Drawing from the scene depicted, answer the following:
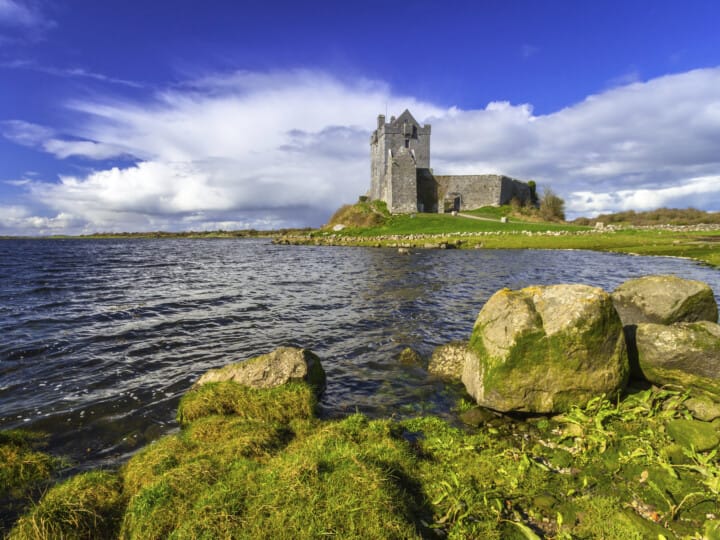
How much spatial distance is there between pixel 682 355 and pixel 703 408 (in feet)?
5.43

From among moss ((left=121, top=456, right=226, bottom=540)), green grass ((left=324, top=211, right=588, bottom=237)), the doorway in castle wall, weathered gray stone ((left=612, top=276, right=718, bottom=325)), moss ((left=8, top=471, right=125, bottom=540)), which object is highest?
the doorway in castle wall

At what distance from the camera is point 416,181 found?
78562 millimetres

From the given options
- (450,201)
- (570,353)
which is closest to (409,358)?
(570,353)

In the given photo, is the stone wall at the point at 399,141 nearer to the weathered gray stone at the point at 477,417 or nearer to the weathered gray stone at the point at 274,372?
the weathered gray stone at the point at 274,372

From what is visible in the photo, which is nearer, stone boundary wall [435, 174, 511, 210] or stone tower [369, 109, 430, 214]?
stone tower [369, 109, 430, 214]

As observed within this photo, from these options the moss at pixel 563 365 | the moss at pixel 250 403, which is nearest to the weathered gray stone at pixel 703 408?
the moss at pixel 563 365

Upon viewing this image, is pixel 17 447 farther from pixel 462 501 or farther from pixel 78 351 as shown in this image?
pixel 462 501

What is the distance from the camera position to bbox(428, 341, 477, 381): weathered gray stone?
10.2 m

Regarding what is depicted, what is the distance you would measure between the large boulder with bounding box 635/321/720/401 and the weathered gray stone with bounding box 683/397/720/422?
624 millimetres

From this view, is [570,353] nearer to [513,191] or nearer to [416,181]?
[416,181]

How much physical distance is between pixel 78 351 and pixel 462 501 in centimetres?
1360

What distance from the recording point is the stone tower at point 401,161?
74375mm

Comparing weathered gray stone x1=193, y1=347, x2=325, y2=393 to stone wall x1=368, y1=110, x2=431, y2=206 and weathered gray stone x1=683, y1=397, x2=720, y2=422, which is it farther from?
stone wall x1=368, y1=110, x2=431, y2=206

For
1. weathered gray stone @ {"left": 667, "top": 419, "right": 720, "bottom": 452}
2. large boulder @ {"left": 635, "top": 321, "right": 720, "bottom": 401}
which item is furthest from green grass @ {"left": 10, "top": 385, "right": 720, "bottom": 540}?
large boulder @ {"left": 635, "top": 321, "right": 720, "bottom": 401}
